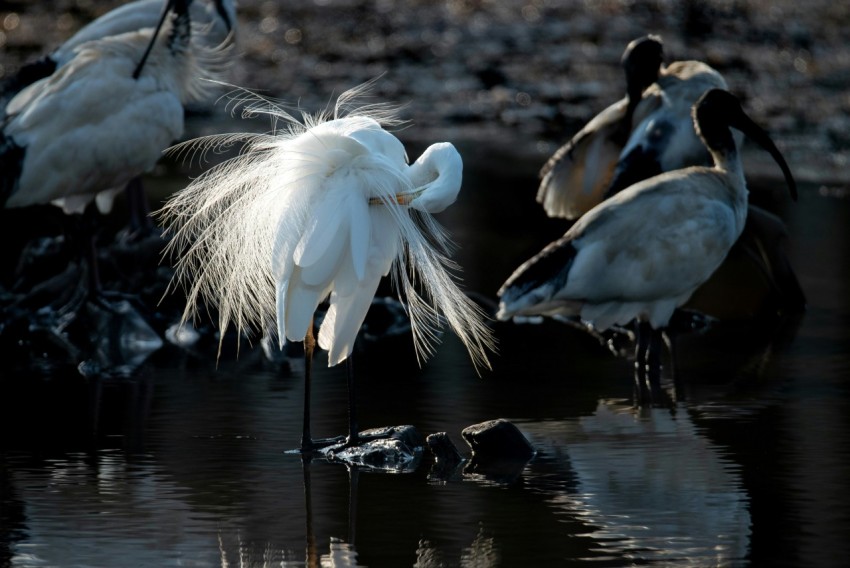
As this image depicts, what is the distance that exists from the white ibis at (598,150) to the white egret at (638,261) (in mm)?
1942

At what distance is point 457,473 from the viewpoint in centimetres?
649

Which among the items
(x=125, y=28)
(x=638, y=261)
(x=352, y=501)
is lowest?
(x=352, y=501)

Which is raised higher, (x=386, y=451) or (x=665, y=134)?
(x=665, y=134)

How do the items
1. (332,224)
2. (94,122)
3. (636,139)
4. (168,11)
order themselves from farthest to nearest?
(168,11), (94,122), (636,139), (332,224)

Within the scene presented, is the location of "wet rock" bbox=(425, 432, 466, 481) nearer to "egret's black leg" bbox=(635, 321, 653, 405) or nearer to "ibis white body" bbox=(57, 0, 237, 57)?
"egret's black leg" bbox=(635, 321, 653, 405)

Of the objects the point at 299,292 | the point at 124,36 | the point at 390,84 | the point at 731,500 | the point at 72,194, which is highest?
the point at 390,84

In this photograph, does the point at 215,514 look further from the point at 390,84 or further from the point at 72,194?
the point at 390,84

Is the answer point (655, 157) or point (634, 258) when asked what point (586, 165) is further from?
point (634, 258)

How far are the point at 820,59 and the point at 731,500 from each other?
17.1 meters

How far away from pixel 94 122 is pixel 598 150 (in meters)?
3.36

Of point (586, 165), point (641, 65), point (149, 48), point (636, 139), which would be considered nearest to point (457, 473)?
point (636, 139)

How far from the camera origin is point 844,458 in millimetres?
6641

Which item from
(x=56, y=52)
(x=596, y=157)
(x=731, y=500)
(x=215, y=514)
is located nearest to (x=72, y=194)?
(x=56, y=52)

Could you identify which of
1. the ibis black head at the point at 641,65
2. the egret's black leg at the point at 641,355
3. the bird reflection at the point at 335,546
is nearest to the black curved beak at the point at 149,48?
the ibis black head at the point at 641,65
